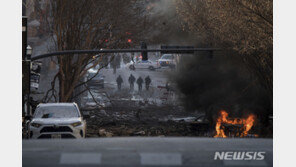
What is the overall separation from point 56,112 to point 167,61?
170 ft

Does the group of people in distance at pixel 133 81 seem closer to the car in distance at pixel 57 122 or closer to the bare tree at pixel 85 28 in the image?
the bare tree at pixel 85 28

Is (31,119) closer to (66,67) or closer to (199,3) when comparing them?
(199,3)

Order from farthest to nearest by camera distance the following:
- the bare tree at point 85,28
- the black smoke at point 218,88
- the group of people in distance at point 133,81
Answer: the group of people in distance at point 133,81, the black smoke at point 218,88, the bare tree at point 85,28

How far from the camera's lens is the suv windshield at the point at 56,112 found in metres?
18.0

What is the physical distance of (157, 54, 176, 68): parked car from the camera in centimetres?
6745

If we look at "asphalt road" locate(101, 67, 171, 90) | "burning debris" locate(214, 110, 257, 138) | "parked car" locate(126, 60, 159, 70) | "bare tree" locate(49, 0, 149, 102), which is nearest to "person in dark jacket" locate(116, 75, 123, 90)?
"asphalt road" locate(101, 67, 171, 90)

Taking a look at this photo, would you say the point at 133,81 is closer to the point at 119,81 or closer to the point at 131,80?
the point at 131,80

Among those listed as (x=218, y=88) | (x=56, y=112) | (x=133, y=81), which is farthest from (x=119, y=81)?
(x=56, y=112)

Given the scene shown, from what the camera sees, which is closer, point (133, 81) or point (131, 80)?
point (131, 80)

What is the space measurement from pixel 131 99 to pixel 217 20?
1582 inches

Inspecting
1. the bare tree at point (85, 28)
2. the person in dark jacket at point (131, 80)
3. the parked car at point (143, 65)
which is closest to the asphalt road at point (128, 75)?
the parked car at point (143, 65)

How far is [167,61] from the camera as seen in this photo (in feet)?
228

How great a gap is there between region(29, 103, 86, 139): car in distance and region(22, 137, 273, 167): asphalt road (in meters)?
14.8
